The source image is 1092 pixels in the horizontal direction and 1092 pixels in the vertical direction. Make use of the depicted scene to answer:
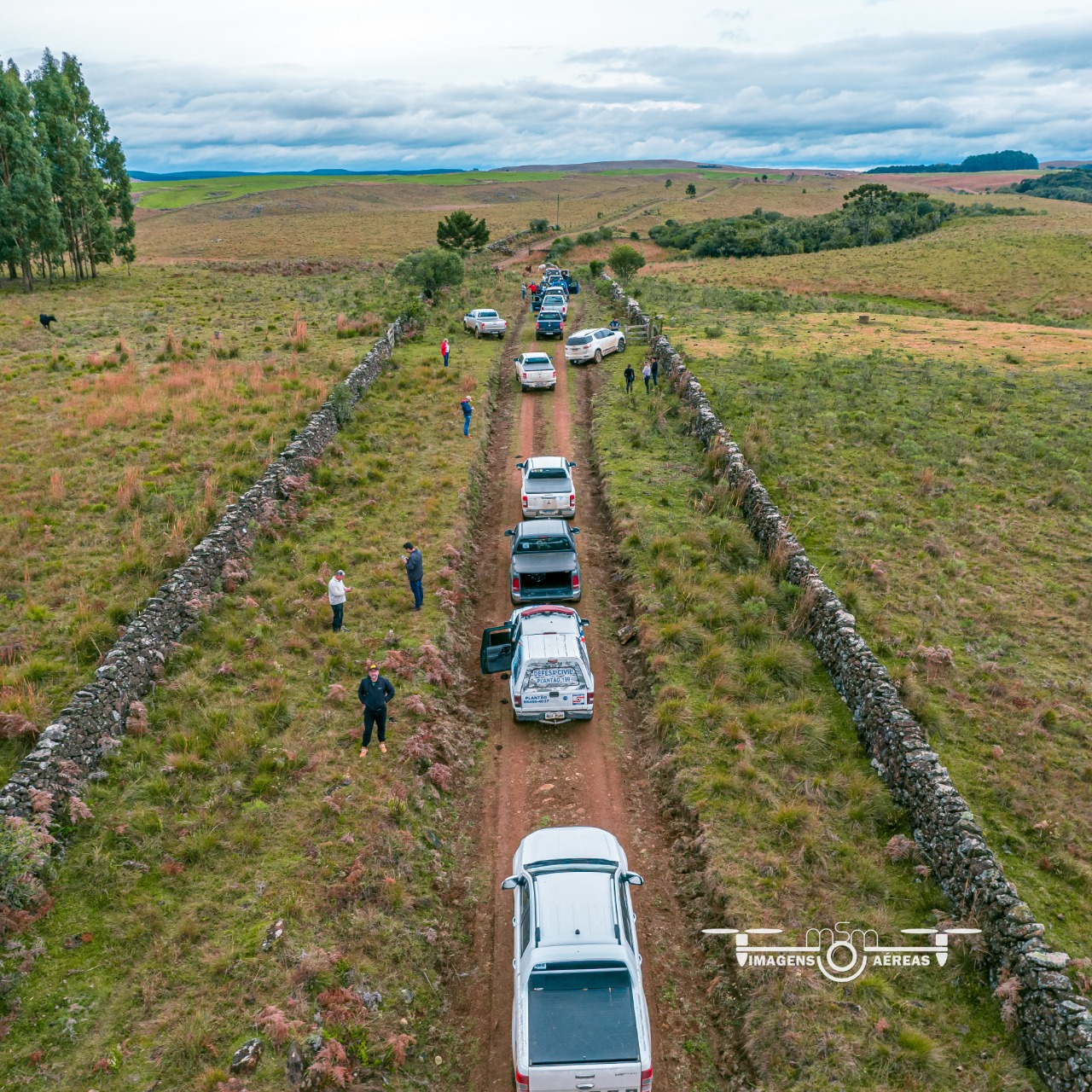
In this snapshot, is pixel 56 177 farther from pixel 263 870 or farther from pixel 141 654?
pixel 263 870

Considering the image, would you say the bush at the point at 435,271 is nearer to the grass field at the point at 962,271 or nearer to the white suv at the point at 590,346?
the white suv at the point at 590,346

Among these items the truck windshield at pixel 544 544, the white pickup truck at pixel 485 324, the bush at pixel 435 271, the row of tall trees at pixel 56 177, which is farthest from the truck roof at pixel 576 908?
the row of tall trees at pixel 56 177

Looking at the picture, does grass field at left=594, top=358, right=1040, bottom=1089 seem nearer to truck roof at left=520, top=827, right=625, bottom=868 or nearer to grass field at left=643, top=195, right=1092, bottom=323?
truck roof at left=520, top=827, right=625, bottom=868

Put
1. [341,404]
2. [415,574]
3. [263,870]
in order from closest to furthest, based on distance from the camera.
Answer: [263,870] < [415,574] < [341,404]

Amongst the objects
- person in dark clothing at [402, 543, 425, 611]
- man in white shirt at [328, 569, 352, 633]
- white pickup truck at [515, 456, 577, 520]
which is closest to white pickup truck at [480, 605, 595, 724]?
person in dark clothing at [402, 543, 425, 611]

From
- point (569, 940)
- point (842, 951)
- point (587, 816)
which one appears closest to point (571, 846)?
point (569, 940)

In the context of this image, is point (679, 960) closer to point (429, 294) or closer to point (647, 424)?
point (647, 424)

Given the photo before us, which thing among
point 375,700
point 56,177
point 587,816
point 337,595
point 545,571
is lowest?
point 587,816
